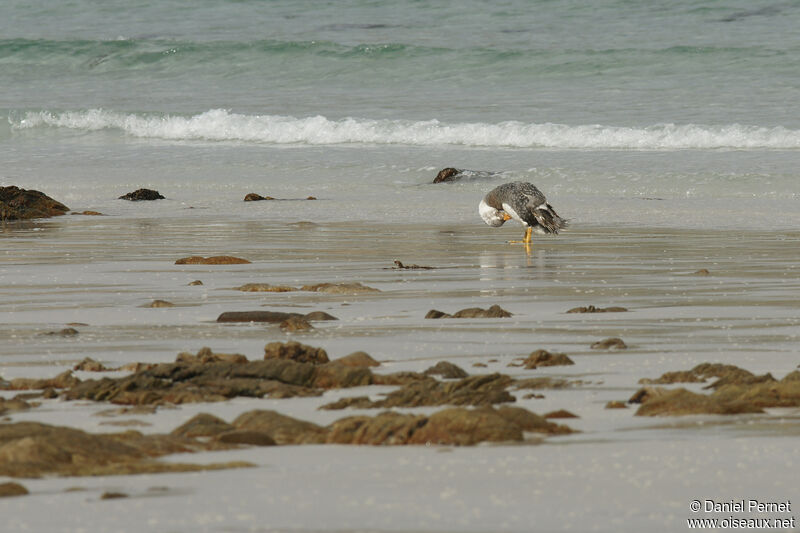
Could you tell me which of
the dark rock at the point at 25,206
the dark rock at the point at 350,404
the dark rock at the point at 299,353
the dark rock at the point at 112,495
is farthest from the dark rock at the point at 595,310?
the dark rock at the point at 25,206

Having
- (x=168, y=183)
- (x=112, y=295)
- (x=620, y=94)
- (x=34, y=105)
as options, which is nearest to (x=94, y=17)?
(x=34, y=105)

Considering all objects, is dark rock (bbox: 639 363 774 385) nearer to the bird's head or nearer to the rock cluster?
Result: the rock cluster

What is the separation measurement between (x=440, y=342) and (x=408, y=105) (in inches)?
832

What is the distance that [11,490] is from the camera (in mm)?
2877

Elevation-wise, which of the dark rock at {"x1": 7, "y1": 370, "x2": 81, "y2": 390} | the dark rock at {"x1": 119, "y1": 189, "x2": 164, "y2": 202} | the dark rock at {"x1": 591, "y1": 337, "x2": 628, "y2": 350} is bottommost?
the dark rock at {"x1": 591, "y1": 337, "x2": 628, "y2": 350}

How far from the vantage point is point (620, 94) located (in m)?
26.1

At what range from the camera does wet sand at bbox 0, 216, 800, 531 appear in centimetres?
282

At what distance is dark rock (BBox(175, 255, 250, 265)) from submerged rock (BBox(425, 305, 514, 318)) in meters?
2.95

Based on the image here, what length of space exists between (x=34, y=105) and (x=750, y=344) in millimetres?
25161

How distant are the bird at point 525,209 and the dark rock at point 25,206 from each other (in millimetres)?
4583

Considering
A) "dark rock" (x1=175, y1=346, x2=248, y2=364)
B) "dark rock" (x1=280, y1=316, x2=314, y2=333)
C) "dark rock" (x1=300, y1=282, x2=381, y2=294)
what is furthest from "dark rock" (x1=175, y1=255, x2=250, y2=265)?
"dark rock" (x1=175, y1=346, x2=248, y2=364)

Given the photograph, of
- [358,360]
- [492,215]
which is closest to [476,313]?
[358,360]

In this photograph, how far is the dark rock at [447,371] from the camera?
4453 millimetres

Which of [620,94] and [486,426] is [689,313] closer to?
[486,426]
